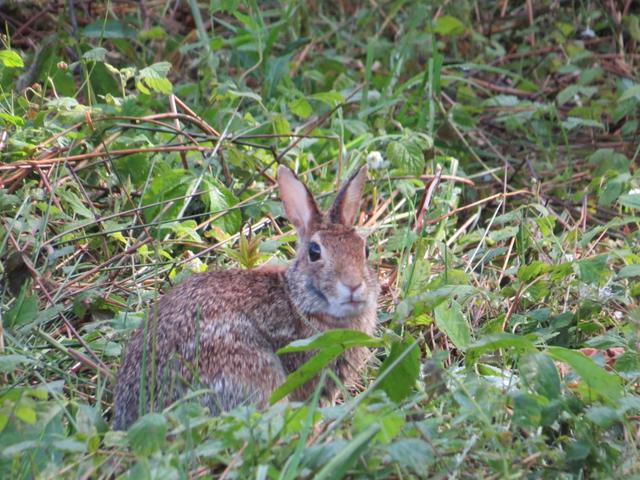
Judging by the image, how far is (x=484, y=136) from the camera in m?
6.86

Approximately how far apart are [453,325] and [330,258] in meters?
0.52

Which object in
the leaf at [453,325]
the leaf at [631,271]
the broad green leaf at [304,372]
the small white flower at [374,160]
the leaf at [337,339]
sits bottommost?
the leaf at [631,271]

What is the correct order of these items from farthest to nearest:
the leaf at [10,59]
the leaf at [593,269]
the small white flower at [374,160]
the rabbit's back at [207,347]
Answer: the small white flower at [374,160], the leaf at [10,59], the leaf at [593,269], the rabbit's back at [207,347]

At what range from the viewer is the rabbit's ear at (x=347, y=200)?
4.51m

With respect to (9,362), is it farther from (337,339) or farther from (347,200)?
(347,200)

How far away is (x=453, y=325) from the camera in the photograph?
4273mm

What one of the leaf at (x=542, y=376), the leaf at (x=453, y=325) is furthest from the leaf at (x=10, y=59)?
the leaf at (x=542, y=376)

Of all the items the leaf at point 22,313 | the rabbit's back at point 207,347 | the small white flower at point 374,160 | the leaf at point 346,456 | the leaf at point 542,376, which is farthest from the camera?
the small white flower at point 374,160

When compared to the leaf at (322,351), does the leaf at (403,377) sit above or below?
below

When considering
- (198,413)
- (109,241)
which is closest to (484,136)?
(109,241)

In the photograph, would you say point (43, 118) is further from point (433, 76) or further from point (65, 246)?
point (433, 76)

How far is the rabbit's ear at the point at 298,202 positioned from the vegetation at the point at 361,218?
0.32 m

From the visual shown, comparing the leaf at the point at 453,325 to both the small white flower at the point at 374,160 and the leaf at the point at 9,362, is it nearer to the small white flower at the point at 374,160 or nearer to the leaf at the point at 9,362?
the small white flower at the point at 374,160

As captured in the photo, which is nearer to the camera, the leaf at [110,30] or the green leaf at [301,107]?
the green leaf at [301,107]
